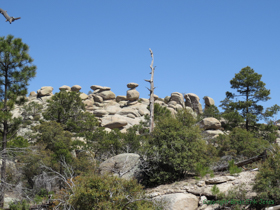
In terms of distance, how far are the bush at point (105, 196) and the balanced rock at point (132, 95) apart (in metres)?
47.8

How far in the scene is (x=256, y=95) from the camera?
32.6 meters

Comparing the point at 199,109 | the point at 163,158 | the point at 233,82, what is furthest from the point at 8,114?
the point at 199,109

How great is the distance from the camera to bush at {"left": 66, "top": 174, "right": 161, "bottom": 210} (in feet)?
32.9

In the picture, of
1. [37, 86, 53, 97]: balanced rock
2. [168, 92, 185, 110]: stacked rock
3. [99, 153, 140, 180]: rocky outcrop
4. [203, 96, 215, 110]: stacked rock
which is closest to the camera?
[99, 153, 140, 180]: rocky outcrop

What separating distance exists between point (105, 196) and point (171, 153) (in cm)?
517

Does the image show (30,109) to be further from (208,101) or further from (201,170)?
(201,170)

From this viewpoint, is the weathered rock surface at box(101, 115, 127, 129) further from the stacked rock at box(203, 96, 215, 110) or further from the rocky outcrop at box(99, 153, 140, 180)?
the rocky outcrop at box(99, 153, 140, 180)

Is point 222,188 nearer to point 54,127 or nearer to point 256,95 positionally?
point 54,127

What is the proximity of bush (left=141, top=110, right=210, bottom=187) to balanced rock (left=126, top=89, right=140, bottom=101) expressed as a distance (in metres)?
42.3

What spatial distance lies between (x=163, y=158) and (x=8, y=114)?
826 centimetres

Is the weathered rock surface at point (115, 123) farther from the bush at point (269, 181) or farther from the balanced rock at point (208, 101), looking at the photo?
the bush at point (269, 181)

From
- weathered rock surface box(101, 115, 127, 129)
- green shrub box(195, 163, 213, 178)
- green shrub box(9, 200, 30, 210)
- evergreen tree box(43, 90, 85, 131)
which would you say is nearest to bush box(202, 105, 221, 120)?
weathered rock surface box(101, 115, 127, 129)

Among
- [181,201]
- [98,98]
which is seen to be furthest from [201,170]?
[98,98]

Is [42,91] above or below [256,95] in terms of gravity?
above
